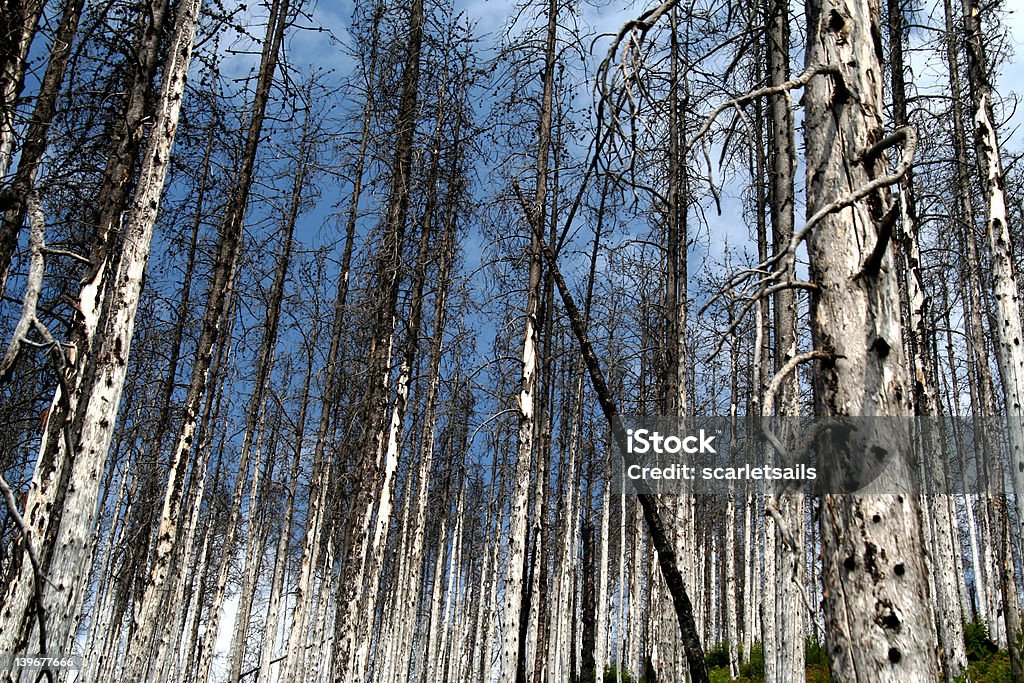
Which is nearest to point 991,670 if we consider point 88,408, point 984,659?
point 984,659

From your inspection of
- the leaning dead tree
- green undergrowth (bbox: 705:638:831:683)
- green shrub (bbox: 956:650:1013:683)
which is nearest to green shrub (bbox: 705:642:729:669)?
green undergrowth (bbox: 705:638:831:683)

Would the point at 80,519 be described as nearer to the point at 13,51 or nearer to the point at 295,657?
the point at 13,51

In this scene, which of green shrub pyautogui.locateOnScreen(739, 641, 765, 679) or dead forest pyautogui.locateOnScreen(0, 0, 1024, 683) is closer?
dead forest pyautogui.locateOnScreen(0, 0, 1024, 683)

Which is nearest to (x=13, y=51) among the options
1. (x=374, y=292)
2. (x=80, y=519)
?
(x=80, y=519)

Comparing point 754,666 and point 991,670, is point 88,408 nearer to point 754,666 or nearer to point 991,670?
point 991,670

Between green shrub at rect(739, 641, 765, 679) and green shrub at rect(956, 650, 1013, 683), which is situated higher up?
green shrub at rect(956, 650, 1013, 683)

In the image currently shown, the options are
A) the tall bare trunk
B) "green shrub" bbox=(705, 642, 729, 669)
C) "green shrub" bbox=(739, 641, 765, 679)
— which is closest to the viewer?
the tall bare trunk

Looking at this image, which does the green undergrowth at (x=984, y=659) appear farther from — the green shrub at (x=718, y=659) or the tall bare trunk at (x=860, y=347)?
the tall bare trunk at (x=860, y=347)

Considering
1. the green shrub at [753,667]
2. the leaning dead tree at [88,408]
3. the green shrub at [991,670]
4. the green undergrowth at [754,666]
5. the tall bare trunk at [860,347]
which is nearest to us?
the tall bare trunk at [860,347]

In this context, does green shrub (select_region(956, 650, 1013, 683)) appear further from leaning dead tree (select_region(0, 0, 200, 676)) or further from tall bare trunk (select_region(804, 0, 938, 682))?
leaning dead tree (select_region(0, 0, 200, 676))

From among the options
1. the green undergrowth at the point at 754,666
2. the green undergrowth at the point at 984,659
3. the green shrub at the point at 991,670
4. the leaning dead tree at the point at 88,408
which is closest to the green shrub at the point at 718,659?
the green undergrowth at the point at 754,666

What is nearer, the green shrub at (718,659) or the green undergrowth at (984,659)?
the green undergrowth at (984,659)

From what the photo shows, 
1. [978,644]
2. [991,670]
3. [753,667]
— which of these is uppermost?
[978,644]

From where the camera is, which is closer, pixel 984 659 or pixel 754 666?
pixel 984 659
